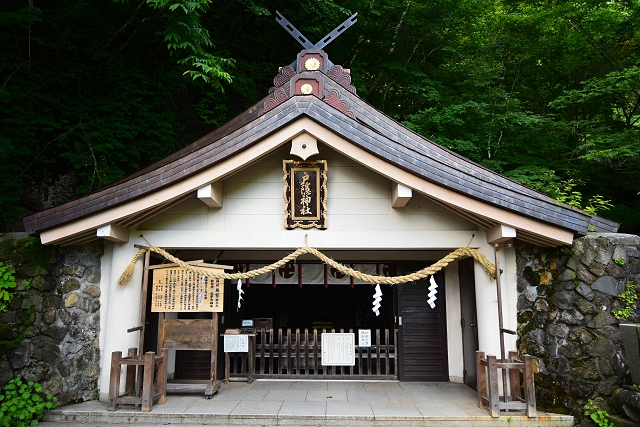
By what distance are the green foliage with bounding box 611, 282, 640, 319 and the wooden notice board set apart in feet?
20.4

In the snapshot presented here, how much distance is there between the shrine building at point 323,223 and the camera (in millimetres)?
6648

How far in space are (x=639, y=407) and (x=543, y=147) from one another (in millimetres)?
9606

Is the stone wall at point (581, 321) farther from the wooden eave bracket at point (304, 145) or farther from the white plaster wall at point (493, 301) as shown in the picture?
the wooden eave bracket at point (304, 145)

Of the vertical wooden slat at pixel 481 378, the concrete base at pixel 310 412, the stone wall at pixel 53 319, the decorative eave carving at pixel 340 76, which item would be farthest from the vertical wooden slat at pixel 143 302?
the vertical wooden slat at pixel 481 378

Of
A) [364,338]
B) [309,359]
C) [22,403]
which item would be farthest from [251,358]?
[22,403]

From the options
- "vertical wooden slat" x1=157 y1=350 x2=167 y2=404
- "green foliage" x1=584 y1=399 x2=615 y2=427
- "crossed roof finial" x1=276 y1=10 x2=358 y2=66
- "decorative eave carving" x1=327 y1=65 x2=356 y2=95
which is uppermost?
"crossed roof finial" x1=276 y1=10 x2=358 y2=66

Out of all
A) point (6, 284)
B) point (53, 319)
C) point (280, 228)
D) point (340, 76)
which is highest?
point (340, 76)

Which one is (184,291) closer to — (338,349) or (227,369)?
(227,369)

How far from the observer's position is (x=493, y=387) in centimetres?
628

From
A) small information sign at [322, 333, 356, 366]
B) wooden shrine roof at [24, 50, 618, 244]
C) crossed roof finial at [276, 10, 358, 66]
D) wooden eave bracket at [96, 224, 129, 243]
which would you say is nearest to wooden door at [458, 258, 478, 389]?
wooden shrine roof at [24, 50, 618, 244]

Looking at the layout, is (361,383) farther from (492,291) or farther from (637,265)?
(637,265)

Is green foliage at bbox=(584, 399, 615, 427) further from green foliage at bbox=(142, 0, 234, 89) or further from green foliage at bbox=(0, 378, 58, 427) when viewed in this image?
green foliage at bbox=(142, 0, 234, 89)

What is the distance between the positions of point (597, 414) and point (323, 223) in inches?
192

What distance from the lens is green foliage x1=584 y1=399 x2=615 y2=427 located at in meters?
5.99
